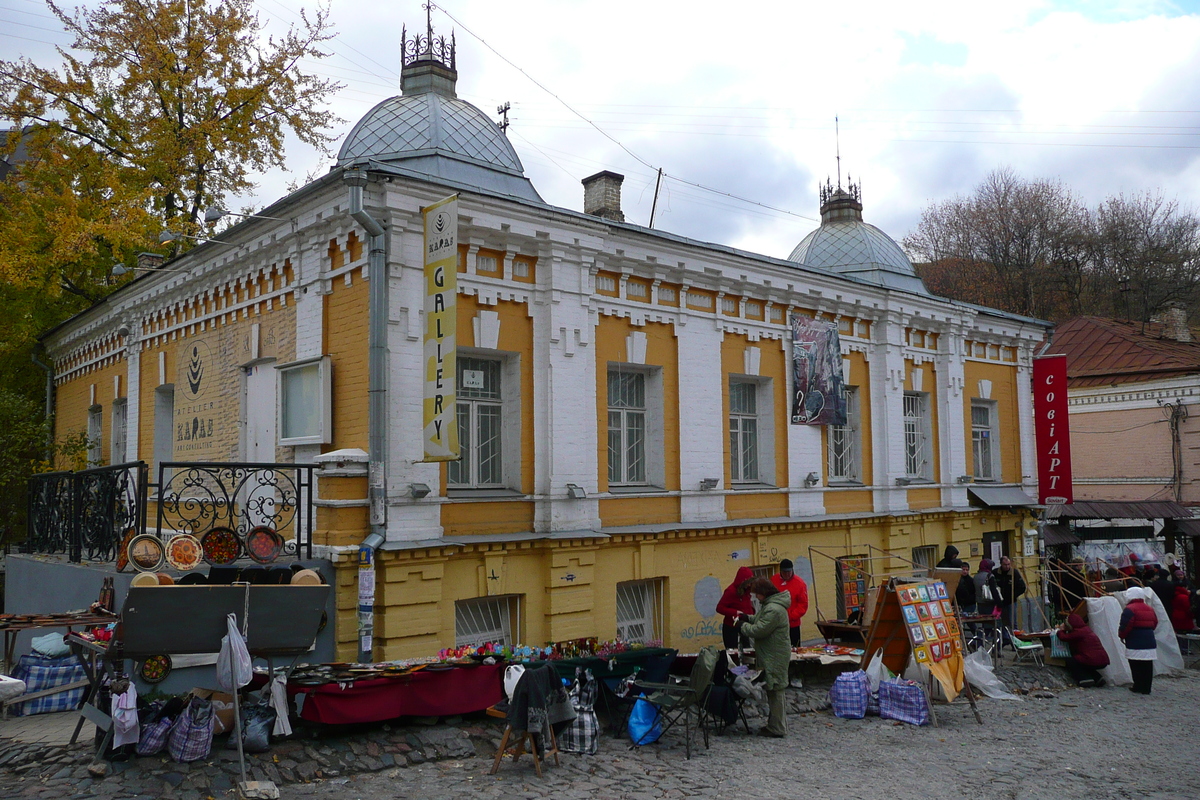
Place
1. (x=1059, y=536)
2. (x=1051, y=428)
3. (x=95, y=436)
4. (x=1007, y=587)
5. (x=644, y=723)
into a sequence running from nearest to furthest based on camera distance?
(x=644, y=723)
(x=1007, y=587)
(x=95, y=436)
(x=1051, y=428)
(x=1059, y=536)

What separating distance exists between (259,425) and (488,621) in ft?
12.7

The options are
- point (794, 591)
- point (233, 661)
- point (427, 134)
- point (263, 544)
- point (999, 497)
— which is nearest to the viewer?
point (233, 661)

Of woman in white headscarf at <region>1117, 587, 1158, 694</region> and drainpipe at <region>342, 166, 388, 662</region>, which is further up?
drainpipe at <region>342, 166, 388, 662</region>

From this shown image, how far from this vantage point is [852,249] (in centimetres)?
1812

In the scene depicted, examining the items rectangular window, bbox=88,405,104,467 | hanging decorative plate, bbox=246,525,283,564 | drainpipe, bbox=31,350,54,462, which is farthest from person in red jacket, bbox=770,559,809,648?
drainpipe, bbox=31,350,54,462

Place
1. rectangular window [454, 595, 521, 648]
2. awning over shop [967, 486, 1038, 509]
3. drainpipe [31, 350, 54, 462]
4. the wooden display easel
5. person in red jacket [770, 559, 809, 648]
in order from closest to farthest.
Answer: rectangular window [454, 595, 521, 648], the wooden display easel, person in red jacket [770, 559, 809, 648], awning over shop [967, 486, 1038, 509], drainpipe [31, 350, 54, 462]

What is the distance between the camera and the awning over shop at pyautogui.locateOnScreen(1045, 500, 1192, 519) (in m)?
19.9

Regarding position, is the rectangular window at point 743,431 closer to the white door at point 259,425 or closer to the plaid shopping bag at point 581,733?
the plaid shopping bag at point 581,733

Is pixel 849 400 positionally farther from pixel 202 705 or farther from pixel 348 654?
pixel 202 705

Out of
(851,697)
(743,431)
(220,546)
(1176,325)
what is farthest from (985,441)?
(220,546)

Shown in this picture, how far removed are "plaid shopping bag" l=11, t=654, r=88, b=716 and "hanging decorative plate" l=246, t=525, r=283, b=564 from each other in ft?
6.58

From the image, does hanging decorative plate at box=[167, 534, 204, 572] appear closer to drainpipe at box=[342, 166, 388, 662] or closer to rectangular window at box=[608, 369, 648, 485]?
drainpipe at box=[342, 166, 388, 662]

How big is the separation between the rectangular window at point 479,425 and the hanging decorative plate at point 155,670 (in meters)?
3.78

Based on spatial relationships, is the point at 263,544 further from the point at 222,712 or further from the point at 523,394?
the point at 523,394
